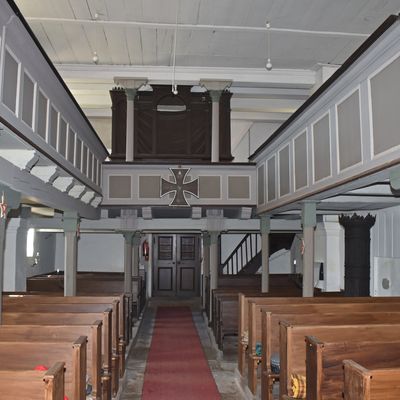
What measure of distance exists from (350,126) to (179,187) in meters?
5.98

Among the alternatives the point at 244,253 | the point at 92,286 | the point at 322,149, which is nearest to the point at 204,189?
the point at 92,286

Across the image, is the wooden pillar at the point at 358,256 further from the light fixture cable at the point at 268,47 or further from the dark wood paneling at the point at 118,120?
the dark wood paneling at the point at 118,120

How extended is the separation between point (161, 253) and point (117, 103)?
7.99 metres

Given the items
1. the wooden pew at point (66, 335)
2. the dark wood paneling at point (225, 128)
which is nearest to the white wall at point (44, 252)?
the dark wood paneling at point (225, 128)

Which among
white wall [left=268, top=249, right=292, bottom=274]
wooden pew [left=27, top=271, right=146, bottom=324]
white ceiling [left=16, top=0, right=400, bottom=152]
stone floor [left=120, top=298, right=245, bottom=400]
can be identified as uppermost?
white ceiling [left=16, top=0, right=400, bottom=152]

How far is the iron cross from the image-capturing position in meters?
10.6

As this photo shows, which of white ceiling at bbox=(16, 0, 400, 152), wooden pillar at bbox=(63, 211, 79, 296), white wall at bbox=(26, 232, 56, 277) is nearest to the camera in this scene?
wooden pillar at bbox=(63, 211, 79, 296)

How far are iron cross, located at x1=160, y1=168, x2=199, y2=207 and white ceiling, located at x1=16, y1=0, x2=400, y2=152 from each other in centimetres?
306

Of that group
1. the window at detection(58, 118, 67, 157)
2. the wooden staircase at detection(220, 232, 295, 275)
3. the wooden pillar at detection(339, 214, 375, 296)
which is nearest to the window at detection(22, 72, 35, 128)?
the window at detection(58, 118, 67, 157)

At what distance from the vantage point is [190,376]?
24.5ft

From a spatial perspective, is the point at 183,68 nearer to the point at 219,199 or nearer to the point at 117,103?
the point at 117,103

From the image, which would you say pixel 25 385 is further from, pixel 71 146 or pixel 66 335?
pixel 71 146

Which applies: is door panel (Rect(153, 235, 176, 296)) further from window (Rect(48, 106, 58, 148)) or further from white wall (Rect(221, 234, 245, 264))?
window (Rect(48, 106, 58, 148))

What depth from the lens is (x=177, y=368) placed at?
795 cm
